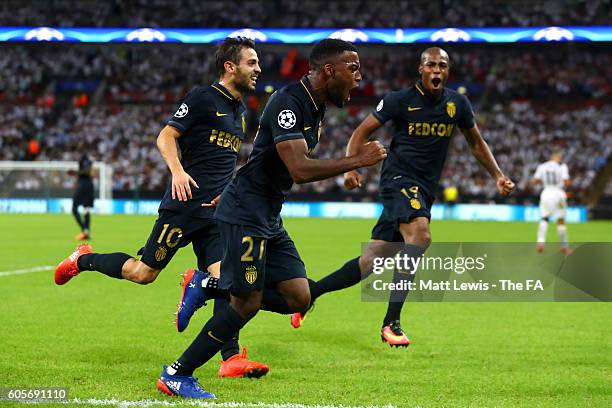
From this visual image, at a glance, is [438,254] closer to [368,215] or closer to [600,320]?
[600,320]

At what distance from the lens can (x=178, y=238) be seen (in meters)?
6.96

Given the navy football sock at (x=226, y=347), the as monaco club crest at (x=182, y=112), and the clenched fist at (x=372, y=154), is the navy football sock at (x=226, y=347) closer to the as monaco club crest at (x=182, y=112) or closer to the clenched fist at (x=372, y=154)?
the as monaco club crest at (x=182, y=112)

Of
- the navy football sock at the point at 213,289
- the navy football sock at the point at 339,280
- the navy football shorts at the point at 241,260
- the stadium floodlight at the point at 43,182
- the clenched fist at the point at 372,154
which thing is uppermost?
the clenched fist at the point at 372,154

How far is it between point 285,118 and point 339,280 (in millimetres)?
3419

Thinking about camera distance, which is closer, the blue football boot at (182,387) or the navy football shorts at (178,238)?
the blue football boot at (182,387)

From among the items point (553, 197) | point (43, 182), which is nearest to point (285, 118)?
point (553, 197)

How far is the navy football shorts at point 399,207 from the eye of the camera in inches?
321

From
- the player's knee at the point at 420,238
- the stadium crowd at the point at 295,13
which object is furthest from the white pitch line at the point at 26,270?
the stadium crowd at the point at 295,13

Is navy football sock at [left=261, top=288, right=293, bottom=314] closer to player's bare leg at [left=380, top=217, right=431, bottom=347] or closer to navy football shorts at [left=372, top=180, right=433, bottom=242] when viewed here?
player's bare leg at [left=380, top=217, right=431, bottom=347]

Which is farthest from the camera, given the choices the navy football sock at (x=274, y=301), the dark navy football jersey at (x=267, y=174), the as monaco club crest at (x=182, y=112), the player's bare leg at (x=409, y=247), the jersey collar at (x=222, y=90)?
the player's bare leg at (x=409, y=247)

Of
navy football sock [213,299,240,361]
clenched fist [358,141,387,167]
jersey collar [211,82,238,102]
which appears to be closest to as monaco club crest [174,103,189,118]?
jersey collar [211,82,238,102]

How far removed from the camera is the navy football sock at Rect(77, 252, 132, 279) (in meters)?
7.38

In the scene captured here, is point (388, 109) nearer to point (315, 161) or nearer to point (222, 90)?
point (222, 90)

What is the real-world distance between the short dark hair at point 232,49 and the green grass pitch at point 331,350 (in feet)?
7.58
